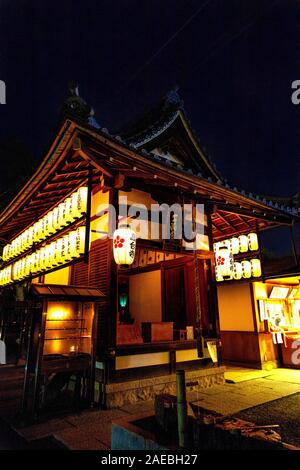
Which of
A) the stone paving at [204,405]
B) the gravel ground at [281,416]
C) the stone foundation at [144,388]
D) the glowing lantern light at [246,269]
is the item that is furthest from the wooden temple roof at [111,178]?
the gravel ground at [281,416]

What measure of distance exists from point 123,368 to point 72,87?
859 cm

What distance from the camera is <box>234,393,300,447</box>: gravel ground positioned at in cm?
575

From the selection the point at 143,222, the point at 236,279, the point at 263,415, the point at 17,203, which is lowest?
the point at 263,415

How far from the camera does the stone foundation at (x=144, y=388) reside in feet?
24.4

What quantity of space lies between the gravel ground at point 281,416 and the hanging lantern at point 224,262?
176 inches

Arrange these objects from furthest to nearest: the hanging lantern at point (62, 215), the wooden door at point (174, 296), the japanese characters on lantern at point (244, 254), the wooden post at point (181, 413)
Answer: the japanese characters on lantern at point (244, 254) < the wooden door at point (174, 296) < the hanging lantern at point (62, 215) < the wooden post at point (181, 413)

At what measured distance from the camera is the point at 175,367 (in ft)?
29.8

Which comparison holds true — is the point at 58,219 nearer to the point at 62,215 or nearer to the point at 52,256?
the point at 62,215

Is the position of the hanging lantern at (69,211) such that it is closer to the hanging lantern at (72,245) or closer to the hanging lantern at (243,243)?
the hanging lantern at (72,245)

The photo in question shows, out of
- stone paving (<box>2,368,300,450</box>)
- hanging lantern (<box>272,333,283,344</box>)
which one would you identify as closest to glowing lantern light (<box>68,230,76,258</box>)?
stone paving (<box>2,368,300,450</box>)

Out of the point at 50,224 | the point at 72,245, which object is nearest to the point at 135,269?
the point at 50,224

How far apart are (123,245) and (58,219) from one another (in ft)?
10.4
